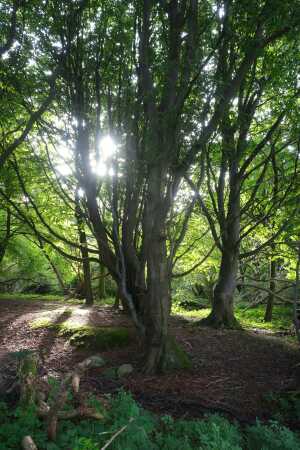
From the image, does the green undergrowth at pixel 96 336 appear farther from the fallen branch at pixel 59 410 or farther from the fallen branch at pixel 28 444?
the fallen branch at pixel 28 444

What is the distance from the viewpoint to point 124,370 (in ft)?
14.1

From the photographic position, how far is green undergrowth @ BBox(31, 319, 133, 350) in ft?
18.0

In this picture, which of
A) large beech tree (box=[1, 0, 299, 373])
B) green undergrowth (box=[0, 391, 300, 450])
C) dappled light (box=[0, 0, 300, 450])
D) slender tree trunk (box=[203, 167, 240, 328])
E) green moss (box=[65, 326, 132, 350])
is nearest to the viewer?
green undergrowth (box=[0, 391, 300, 450])

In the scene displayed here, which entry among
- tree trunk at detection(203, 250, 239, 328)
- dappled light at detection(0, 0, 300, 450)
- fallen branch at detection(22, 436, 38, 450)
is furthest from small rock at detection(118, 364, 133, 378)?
tree trunk at detection(203, 250, 239, 328)

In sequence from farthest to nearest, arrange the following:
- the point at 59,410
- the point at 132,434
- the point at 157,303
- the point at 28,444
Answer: the point at 157,303, the point at 59,410, the point at 132,434, the point at 28,444

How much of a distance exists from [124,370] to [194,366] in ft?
3.68

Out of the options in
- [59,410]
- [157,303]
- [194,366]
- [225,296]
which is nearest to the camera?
[59,410]

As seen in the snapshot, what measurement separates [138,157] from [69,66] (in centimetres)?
201

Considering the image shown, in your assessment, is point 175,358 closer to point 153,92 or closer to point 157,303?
point 157,303

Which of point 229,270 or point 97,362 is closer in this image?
point 97,362

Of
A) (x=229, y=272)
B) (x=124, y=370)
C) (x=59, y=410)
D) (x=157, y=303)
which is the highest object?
(x=229, y=272)

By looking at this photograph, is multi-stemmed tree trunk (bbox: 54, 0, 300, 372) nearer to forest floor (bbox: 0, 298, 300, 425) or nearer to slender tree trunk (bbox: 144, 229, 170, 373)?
slender tree trunk (bbox: 144, 229, 170, 373)

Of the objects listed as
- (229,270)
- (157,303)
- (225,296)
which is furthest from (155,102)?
(225,296)

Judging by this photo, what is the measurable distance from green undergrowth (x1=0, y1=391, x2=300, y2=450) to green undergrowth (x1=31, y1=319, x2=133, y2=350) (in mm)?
2493
